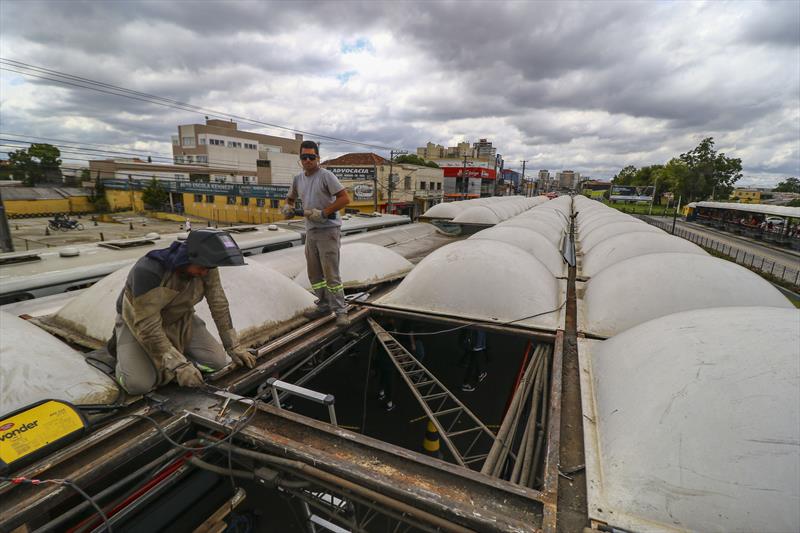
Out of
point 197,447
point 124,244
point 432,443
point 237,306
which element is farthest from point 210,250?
point 124,244

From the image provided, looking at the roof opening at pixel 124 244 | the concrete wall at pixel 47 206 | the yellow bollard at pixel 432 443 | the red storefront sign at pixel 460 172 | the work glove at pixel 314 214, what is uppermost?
the red storefront sign at pixel 460 172

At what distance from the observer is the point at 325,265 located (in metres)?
5.18

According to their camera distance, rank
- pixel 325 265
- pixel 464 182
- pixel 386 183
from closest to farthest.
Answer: pixel 325 265 < pixel 386 183 < pixel 464 182

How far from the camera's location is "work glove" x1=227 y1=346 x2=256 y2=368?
153 inches

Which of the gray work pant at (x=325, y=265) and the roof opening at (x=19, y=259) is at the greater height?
the gray work pant at (x=325, y=265)

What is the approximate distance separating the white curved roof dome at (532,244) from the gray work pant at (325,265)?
507cm

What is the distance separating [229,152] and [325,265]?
72.6 m

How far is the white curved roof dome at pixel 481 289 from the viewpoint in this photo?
584 centimetres

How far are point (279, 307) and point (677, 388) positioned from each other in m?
4.65

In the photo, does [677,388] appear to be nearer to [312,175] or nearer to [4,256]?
[312,175]

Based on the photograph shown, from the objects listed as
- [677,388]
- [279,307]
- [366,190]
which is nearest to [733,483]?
[677,388]

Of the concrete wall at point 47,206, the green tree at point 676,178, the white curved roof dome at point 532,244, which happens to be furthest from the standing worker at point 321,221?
the green tree at point 676,178

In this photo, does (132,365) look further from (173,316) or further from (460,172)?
(460,172)

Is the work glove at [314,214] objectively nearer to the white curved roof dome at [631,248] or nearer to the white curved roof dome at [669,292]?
the white curved roof dome at [669,292]
